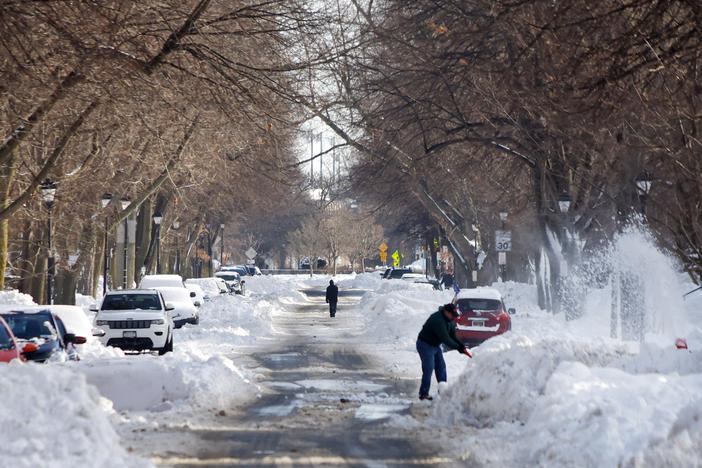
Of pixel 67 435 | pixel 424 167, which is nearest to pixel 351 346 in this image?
pixel 424 167

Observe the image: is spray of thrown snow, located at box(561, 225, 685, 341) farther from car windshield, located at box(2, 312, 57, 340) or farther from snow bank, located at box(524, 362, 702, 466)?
snow bank, located at box(524, 362, 702, 466)

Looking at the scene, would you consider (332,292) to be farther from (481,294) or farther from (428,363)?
(428,363)

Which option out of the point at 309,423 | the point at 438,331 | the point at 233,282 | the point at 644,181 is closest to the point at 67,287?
A: the point at 644,181

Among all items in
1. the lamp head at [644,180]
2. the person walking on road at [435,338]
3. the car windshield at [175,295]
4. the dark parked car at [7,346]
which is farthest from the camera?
the car windshield at [175,295]

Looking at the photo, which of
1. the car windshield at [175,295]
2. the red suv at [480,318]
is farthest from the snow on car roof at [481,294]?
the car windshield at [175,295]

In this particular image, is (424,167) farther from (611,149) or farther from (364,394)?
(364,394)

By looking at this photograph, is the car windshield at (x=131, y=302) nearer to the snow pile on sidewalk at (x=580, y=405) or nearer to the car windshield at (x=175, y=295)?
the car windshield at (x=175, y=295)

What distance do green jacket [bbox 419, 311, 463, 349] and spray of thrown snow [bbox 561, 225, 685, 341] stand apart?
12751 mm

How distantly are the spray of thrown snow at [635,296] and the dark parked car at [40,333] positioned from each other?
16129 millimetres

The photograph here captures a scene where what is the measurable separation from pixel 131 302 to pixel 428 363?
12765 mm

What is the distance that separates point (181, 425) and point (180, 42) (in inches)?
221

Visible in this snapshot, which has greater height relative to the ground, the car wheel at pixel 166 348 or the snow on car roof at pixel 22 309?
the snow on car roof at pixel 22 309

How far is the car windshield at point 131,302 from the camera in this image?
88.1 feet

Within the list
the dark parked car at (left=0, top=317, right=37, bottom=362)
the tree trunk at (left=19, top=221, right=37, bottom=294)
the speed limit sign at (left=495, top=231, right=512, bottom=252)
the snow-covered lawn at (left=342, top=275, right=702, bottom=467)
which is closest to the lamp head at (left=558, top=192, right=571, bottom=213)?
the speed limit sign at (left=495, top=231, right=512, bottom=252)
